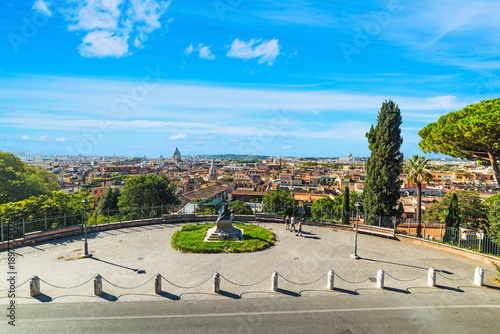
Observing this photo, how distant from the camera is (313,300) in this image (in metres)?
8.98

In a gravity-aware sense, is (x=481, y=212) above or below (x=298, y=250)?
above

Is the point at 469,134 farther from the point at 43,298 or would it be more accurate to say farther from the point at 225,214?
the point at 43,298

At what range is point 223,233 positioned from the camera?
48.8 feet

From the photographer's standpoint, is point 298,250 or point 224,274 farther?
point 298,250

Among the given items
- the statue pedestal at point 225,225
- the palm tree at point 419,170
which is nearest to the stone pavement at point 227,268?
the statue pedestal at point 225,225

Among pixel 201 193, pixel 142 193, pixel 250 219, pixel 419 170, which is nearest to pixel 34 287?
pixel 250 219

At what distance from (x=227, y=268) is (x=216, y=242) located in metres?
3.03

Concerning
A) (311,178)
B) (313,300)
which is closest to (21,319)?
(313,300)

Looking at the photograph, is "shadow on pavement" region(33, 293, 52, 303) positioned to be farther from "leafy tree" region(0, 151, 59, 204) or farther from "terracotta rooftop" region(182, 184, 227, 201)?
"terracotta rooftop" region(182, 184, 227, 201)

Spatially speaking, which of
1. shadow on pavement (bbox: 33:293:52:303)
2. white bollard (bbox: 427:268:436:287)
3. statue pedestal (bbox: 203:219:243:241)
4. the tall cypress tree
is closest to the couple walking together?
statue pedestal (bbox: 203:219:243:241)

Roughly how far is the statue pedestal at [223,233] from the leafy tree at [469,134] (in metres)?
13.2

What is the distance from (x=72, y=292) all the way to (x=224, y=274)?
5.52m

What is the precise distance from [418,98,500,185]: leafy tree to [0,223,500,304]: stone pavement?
635cm

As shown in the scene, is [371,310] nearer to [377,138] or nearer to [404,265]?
[404,265]
